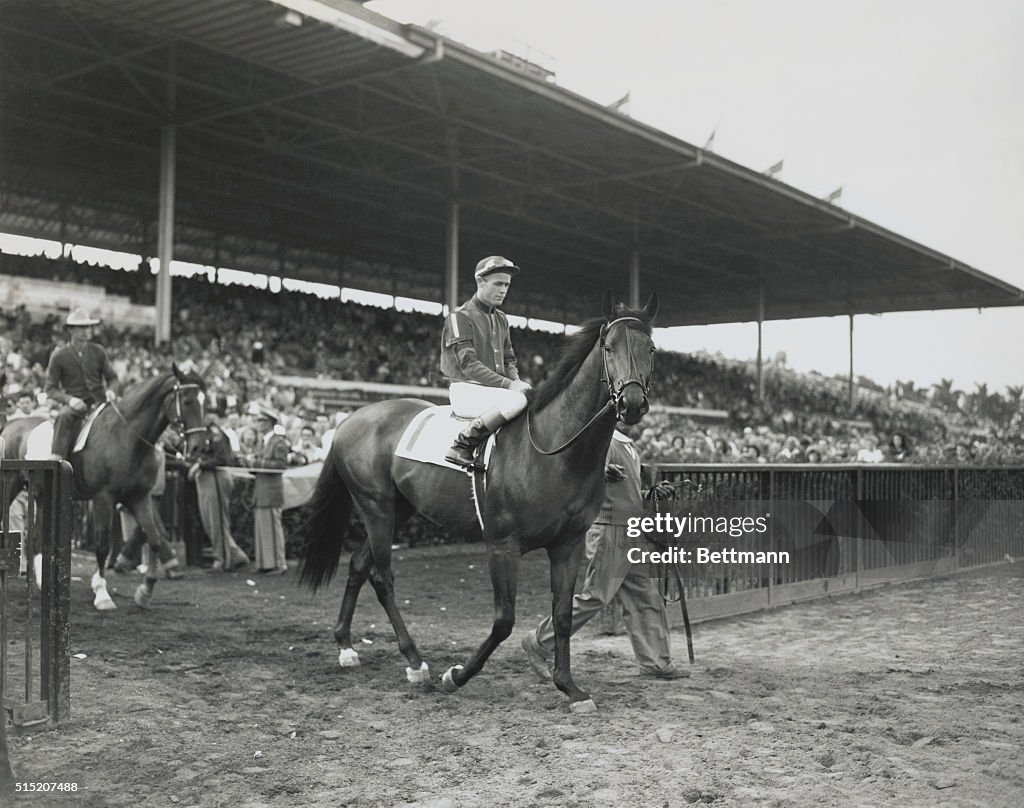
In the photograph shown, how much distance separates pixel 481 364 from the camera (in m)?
5.45

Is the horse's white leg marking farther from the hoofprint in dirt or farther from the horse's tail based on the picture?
the horse's tail

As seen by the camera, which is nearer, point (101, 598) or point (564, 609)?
point (564, 609)

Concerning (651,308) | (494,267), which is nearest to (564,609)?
(651,308)

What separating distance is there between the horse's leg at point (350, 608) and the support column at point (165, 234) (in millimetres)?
12833

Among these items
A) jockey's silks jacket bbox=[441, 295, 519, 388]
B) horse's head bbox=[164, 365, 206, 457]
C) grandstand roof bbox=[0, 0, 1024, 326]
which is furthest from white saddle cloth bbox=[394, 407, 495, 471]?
grandstand roof bbox=[0, 0, 1024, 326]

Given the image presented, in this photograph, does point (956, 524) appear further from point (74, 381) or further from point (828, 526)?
point (74, 381)

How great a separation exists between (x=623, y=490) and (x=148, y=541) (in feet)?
14.2

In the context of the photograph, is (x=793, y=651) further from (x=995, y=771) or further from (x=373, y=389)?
(x=373, y=389)

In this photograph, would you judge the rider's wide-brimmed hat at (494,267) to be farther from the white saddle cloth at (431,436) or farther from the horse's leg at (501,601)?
the horse's leg at (501,601)

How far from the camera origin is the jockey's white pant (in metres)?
5.32

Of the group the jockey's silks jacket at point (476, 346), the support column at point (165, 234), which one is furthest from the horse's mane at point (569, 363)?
the support column at point (165, 234)

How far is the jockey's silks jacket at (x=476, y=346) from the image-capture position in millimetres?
5430

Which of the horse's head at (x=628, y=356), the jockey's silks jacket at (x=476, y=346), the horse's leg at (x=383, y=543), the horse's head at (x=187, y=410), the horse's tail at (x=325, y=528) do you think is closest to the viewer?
the horse's head at (x=628, y=356)

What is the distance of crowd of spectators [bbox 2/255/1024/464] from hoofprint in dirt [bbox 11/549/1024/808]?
6.50 meters
